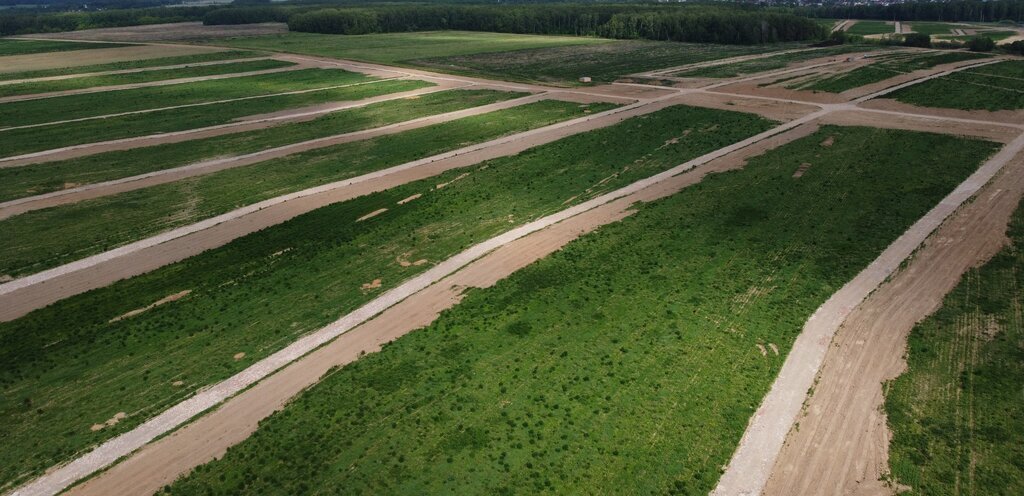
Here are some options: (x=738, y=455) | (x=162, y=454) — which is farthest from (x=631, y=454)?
(x=162, y=454)

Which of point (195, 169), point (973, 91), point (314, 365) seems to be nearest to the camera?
point (314, 365)

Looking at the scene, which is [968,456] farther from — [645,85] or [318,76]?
[318,76]

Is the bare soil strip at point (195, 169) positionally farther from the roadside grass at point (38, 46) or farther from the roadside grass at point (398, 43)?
the roadside grass at point (38, 46)

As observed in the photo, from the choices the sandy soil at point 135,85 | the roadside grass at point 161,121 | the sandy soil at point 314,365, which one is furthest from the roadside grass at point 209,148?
the sandy soil at point 135,85

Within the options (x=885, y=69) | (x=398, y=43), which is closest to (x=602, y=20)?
(x=398, y=43)

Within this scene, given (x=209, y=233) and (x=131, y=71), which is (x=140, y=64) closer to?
(x=131, y=71)

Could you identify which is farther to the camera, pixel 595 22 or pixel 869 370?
pixel 595 22
